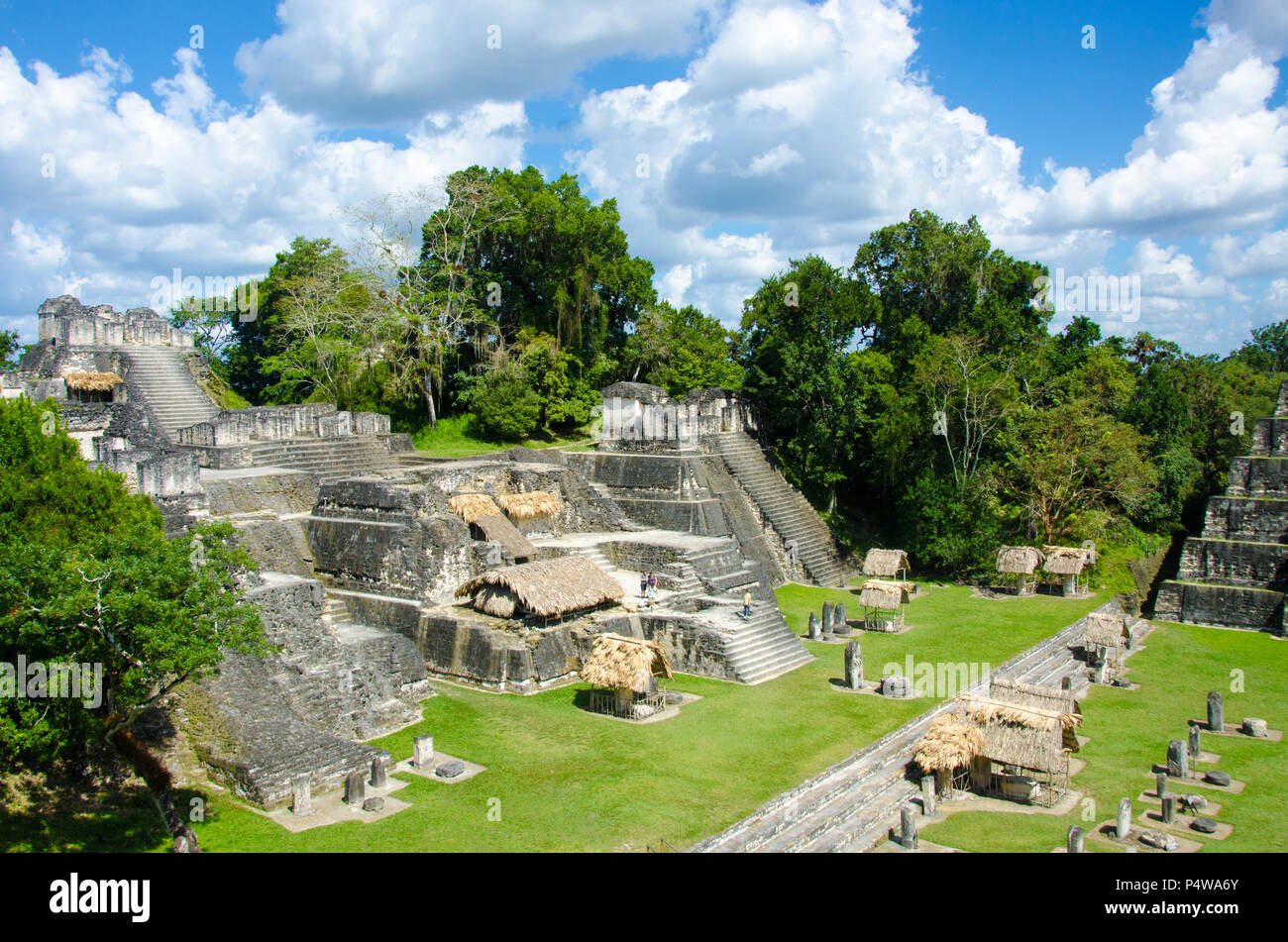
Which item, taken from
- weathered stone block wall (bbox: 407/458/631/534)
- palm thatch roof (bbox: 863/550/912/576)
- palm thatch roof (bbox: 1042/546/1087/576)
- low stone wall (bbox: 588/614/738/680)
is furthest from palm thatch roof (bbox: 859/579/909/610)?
weathered stone block wall (bbox: 407/458/631/534)

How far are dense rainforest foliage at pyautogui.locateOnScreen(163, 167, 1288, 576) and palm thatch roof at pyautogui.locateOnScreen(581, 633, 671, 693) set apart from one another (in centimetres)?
1353

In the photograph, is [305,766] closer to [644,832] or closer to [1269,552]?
[644,832]

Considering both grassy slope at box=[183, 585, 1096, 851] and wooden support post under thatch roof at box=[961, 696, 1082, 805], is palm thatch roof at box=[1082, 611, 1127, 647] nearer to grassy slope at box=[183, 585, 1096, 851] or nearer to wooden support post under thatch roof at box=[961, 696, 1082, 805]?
grassy slope at box=[183, 585, 1096, 851]

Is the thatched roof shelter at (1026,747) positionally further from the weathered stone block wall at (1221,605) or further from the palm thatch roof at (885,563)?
the weathered stone block wall at (1221,605)

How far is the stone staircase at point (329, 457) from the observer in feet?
71.1

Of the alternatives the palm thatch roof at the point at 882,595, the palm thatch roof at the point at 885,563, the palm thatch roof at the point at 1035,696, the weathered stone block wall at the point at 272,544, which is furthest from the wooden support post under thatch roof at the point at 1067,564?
the weathered stone block wall at the point at 272,544

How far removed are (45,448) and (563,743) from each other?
829 centimetres

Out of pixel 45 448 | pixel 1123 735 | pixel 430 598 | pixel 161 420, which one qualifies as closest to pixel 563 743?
pixel 430 598

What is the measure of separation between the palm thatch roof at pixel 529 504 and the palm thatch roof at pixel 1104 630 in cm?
1248

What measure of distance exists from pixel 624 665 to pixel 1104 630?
10303 millimetres

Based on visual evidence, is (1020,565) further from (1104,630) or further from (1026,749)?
(1026,749)

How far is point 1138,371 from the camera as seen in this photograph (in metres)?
37.0

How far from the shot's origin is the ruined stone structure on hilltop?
2203 centimetres

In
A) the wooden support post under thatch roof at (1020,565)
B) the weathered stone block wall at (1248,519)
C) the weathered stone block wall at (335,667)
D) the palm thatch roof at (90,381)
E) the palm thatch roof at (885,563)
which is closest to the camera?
the weathered stone block wall at (335,667)
